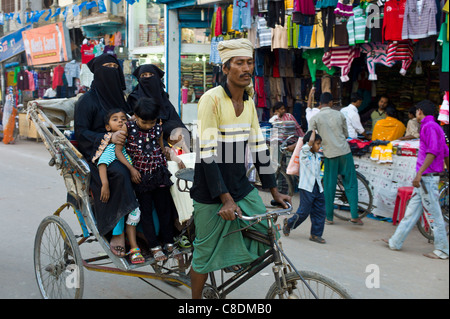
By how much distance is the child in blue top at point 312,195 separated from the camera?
20.4 ft

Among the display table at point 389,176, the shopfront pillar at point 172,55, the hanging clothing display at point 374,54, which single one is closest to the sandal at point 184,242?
the display table at point 389,176

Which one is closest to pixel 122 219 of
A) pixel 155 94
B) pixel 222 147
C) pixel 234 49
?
pixel 222 147

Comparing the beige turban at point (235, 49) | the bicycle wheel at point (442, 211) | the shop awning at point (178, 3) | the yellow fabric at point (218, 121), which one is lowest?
the bicycle wheel at point (442, 211)

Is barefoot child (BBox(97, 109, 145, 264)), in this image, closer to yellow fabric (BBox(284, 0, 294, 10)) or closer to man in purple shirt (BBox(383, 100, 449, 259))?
man in purple shirt (BBox(383, 100, 449, 259))

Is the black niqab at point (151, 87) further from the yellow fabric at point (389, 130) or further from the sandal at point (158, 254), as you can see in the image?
the yellow fabric at point (389, 130)

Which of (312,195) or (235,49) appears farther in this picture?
(312,195)

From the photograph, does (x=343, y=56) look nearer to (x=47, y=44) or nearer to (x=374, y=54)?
(x=374, y=54)

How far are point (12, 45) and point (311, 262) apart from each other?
66.7 ft

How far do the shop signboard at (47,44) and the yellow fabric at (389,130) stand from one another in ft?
46.1

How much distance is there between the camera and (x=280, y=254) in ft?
9.70

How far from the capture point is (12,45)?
21.7 meters

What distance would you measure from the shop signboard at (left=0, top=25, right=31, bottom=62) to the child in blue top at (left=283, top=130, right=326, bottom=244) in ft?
60.8

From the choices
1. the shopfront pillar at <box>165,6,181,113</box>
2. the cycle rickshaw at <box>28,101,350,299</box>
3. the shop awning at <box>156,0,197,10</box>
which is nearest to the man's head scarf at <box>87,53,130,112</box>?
the cycle rickshaw at <box>28,101,350,299</box>

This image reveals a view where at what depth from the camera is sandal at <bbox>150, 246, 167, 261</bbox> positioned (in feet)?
11.7
